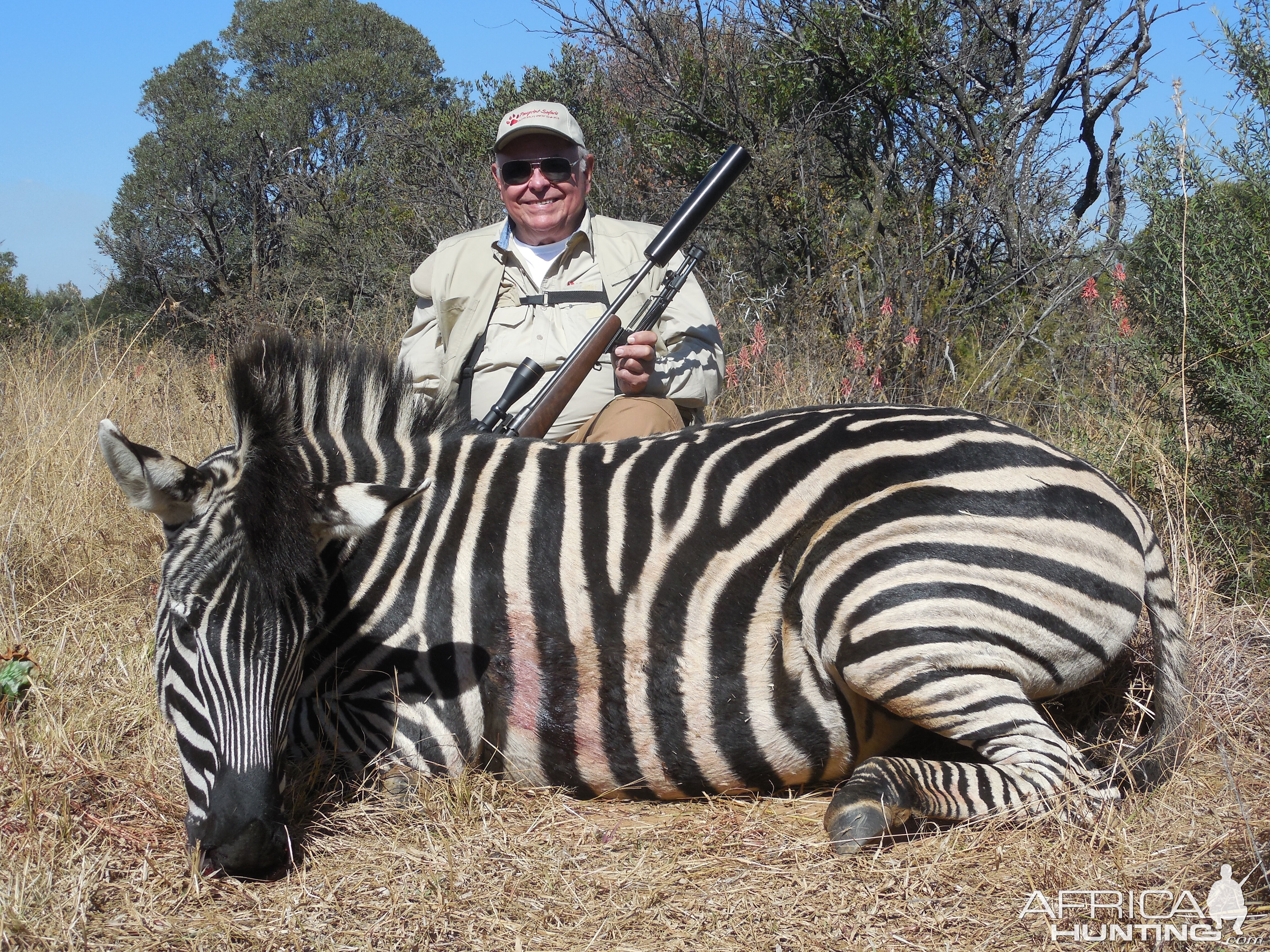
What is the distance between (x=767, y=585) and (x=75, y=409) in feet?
17.4

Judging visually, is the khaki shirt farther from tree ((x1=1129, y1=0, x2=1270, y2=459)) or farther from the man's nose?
tree ((x1=1129, y1=0, x2=1270, y2=459))

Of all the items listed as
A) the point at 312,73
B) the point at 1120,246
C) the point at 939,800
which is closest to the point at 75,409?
the point at 939,800

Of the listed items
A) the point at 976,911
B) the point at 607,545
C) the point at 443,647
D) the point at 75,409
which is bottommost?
the point at 976,911

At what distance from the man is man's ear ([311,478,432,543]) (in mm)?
1780

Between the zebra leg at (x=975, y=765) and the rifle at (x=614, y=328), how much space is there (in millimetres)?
1922

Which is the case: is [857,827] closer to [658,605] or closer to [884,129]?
[658,605]

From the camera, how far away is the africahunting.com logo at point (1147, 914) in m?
2.04

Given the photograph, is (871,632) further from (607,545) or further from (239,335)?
(239,335)

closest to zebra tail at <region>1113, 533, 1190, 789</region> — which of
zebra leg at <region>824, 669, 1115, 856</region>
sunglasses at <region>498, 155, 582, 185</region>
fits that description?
zebra leg at <region>824, 669, 1115, 856</region>

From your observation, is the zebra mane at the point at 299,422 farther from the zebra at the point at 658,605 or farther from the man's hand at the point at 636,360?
the man's hand at the point at 636,360

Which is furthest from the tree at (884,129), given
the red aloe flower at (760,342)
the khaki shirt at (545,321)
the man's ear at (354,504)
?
the man's ear at (354,504)

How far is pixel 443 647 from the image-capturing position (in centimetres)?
280

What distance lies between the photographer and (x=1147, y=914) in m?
2.15

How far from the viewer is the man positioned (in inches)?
173
